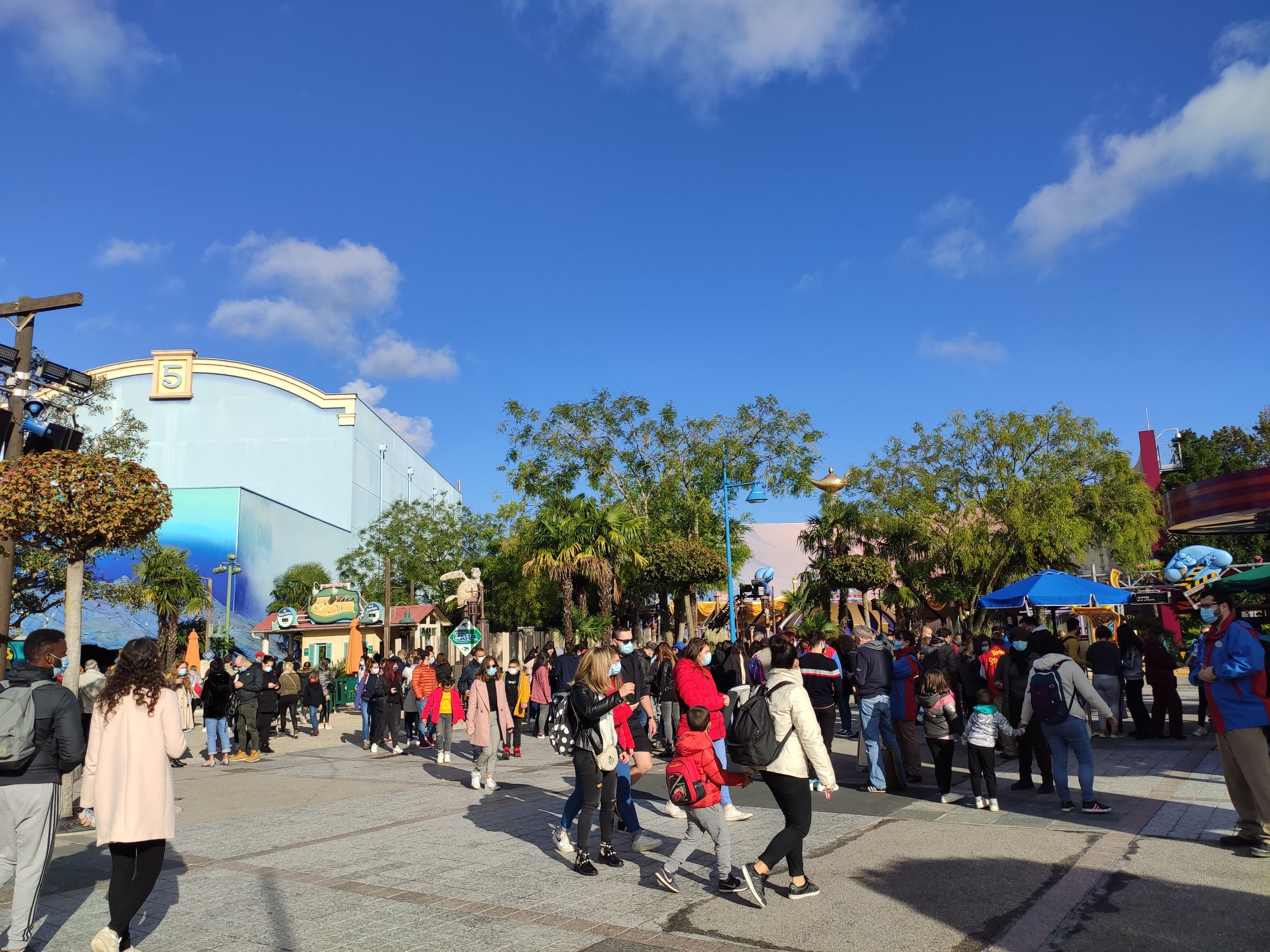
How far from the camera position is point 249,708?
48.7ft

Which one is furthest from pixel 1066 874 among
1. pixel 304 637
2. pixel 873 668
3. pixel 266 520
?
pixel 266 520

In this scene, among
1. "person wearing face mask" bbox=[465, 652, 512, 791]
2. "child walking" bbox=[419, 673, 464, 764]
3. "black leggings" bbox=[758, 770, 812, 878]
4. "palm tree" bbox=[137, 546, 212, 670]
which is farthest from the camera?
"palm tree" bbox=[137, 546, 212, 670]

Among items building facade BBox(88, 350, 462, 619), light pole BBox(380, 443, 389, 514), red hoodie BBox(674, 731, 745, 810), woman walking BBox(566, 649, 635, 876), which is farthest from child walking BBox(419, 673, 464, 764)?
light pole BBox(380, 443, 389, 514)

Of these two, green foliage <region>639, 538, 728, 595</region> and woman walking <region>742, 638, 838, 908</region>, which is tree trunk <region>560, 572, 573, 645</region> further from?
woman walking <region>742, 638, 838, 908</region>

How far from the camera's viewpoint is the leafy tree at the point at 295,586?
174ft

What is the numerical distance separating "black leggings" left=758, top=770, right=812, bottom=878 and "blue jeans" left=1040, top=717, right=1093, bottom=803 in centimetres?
351

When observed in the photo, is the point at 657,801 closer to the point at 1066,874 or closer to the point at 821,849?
the point at 821,849

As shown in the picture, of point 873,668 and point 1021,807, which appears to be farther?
point 873,668

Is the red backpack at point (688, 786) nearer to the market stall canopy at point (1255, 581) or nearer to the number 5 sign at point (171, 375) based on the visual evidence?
the market stall canopy at point (1255, 581)

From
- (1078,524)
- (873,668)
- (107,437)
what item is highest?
(107,437)

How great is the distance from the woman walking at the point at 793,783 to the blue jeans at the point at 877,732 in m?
3.94

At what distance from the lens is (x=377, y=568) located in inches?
2034

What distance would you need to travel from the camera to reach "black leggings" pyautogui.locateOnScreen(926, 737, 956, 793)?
837 centimetres

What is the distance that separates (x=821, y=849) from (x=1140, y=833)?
8.03 ft
